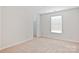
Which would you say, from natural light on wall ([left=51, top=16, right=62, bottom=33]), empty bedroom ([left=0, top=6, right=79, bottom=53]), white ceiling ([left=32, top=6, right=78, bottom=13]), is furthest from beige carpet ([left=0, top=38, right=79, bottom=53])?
white ceiling ([left=32, top=6, right=78, bottom=13])

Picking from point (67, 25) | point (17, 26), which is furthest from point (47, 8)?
point (17, 26)

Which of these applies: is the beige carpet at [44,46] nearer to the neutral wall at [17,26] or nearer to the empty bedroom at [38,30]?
the empty bedroom at [38,30]

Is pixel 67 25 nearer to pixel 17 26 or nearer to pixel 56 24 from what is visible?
pixel 56 24

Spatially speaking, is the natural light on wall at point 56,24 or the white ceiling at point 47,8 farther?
the natural light on wall at point 56,24

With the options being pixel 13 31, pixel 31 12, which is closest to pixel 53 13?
pixel 31 12

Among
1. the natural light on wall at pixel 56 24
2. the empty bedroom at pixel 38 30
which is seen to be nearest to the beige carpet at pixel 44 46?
the empty bedroom at pixel 38 30

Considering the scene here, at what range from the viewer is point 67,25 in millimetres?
1878

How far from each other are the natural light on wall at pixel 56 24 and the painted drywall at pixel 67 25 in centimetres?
7

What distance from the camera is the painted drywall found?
1.83 metres

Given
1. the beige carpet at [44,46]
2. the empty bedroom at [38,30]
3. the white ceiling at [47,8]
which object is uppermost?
the white ceiling at [47,8]

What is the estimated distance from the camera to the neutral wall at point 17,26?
1.84 meters

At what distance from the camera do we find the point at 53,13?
1.88 metres
